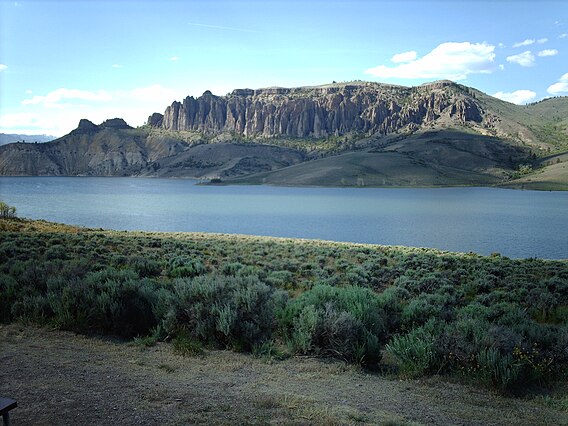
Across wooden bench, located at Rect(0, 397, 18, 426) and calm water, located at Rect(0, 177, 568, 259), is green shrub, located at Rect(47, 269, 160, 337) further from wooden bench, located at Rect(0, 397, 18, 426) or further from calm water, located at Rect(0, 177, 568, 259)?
calm water, located at Rect(0, 177, 568, 259)

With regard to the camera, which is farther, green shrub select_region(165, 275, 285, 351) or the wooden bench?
green shrub select_region(165, 275, 285, 351)

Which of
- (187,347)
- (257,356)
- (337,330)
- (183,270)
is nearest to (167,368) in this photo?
(187,347)

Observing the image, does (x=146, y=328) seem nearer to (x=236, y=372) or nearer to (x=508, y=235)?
(x=236, y=372)

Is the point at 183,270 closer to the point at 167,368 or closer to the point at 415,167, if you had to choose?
the point at 167,368

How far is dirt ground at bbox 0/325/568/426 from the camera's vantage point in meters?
5.12

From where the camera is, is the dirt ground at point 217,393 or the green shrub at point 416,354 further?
the green shrub at point 416,354

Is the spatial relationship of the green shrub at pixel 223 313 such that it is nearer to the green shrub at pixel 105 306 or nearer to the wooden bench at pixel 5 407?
the green shrub at pixel 105 306

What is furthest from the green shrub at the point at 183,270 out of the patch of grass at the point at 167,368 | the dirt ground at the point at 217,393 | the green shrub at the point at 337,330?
the patch of grass at the point at 167,368

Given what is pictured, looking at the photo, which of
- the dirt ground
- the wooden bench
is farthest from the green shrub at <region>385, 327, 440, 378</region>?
the wooden bench

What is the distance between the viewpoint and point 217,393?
583 centimetres

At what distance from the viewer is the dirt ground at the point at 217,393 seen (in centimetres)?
512

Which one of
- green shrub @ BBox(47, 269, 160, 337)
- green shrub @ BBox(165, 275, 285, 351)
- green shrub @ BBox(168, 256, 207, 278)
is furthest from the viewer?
green shrub @ BBox(168, 256, 207, 278)

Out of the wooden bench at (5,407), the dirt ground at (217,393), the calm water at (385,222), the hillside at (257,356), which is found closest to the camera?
the wooden bench at (5,407)

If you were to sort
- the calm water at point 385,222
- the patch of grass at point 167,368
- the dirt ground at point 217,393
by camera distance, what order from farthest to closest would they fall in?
1. the calm water at point 385,222
2. the patch of grass at point 167,368
3. the dirt ground at point 217,393
